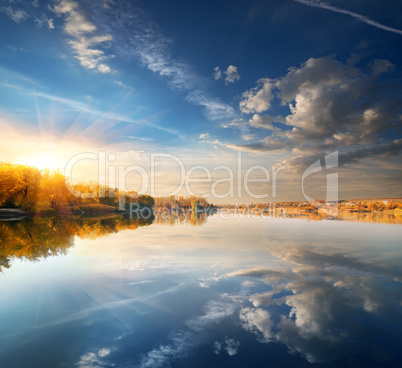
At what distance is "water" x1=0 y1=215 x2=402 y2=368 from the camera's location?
4.95m

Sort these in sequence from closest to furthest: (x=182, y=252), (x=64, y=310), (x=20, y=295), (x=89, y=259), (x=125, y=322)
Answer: (x=125, y=322) → (x=64, y=310) → (x=20, y=295) → (x=89, y=259) → (x=182, y=252)

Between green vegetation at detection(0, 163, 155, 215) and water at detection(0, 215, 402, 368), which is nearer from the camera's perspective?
water at detection(0, 215, 402, 368)

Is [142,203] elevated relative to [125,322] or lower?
lower

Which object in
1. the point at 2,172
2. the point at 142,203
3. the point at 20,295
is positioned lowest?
the point at 142,203

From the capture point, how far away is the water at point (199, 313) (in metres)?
4.95

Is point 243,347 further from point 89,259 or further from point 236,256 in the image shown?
point 89,259

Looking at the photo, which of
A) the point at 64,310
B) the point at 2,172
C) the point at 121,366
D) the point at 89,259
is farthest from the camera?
the point at 2,172

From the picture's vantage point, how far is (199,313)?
269 inches

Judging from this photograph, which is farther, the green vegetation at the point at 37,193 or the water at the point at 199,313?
the green vegetation at the point at 37,193

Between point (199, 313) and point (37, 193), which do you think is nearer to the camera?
point (199, 313)

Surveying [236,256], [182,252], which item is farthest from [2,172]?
[236,256]

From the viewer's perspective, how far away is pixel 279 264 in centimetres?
1263

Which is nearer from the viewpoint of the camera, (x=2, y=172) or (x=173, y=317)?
(x=173, y=317)

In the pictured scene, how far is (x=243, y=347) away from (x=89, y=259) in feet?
37.7
